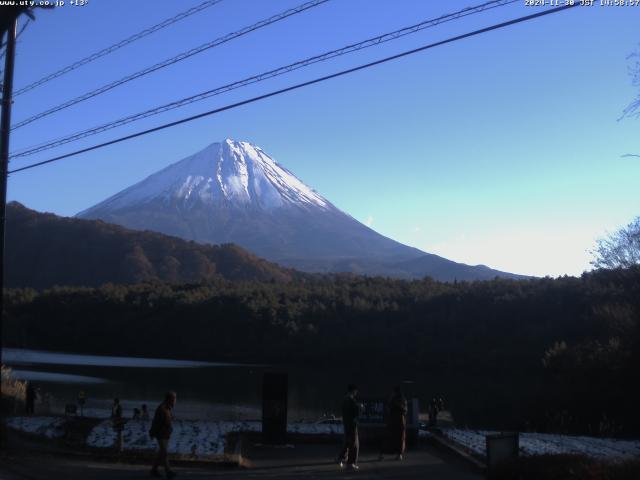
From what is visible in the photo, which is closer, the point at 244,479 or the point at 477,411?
the point at 244,479

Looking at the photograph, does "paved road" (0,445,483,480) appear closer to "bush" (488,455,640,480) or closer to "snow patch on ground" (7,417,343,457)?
"snow patch on ground" (7,417,343,457)

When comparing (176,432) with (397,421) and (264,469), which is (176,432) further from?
(397,421)

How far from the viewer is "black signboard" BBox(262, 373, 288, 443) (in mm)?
15289

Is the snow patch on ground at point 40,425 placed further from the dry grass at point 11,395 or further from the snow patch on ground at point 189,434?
the dry grass at point 11,395

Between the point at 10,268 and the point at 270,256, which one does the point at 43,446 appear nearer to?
the point at 10,268

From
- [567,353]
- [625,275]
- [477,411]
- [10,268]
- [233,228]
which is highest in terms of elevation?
[233,228]

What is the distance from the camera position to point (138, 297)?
292 ft

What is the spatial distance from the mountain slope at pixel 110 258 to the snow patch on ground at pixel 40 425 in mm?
109040

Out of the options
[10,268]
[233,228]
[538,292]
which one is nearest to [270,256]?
[233,228]

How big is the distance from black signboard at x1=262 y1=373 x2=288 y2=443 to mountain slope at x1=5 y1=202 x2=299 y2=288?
367 ft

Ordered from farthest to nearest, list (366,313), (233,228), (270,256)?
(233,228) < (270,256) < (366,313)

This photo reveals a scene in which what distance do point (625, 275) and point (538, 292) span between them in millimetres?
38168

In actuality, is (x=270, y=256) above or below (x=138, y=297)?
above

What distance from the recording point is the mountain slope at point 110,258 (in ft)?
426
